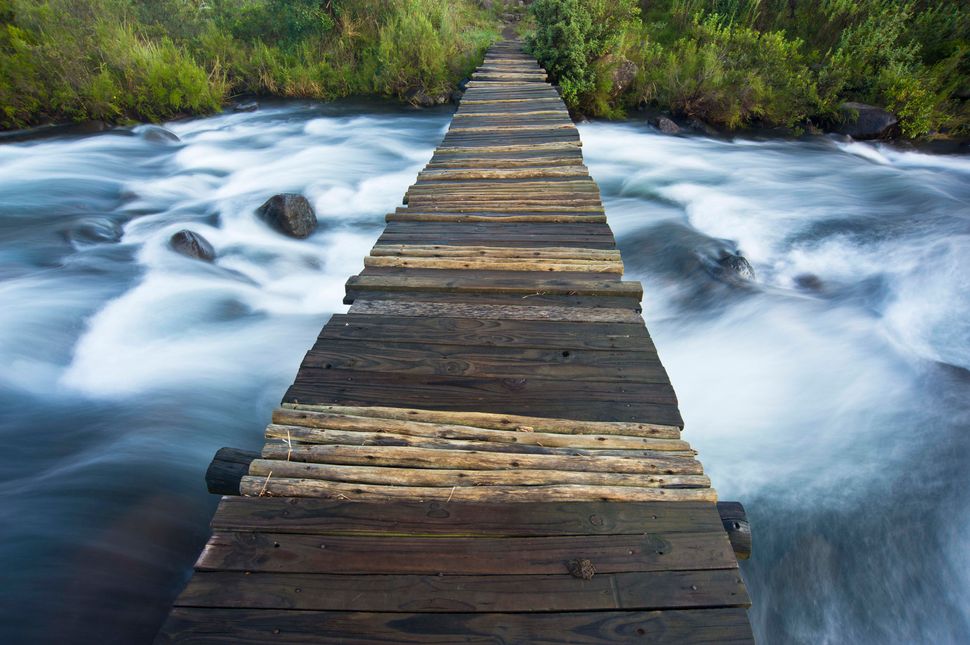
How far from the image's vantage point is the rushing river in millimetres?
2943

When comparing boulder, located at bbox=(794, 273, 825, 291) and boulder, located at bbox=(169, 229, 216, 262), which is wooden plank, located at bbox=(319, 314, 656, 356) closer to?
boulder, located at bbox=(794, 273, 825, 291)

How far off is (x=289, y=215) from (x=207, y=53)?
723cm

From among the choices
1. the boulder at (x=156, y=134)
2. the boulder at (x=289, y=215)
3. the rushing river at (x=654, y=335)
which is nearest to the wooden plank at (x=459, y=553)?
the rushing river at (x=654, y=335)

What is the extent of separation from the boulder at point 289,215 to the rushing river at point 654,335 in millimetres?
194

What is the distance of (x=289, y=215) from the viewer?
6734mm

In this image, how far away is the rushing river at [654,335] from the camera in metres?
2.94

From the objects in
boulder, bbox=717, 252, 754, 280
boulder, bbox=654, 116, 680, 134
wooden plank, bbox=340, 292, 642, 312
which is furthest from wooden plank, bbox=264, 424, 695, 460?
boulder, bbox=654, 116, 680, 134

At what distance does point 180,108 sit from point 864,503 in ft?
41.3

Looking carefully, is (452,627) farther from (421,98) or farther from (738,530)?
(421,98)

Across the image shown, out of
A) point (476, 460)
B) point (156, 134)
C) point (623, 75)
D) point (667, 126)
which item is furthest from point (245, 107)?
point (476, 460)

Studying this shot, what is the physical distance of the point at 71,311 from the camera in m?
5.05

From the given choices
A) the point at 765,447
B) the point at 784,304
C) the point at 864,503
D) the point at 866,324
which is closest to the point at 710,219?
the point at 784,304

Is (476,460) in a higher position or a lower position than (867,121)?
higher

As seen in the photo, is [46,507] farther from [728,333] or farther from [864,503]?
[728,333]
